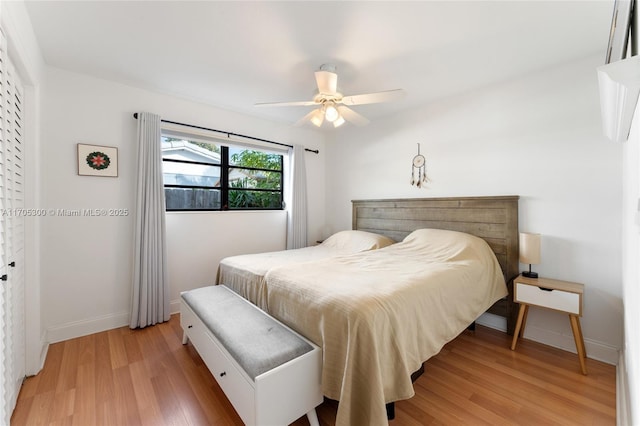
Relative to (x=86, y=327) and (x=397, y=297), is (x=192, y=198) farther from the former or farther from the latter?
(x=397, y=297)

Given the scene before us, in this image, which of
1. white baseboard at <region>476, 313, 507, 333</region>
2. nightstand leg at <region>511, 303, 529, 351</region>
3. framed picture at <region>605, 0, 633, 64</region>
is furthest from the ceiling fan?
white baseboard at <region>476, 313, 507, 333</region>

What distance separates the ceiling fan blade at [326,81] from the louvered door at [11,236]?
1.74 m

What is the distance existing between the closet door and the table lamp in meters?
3.43

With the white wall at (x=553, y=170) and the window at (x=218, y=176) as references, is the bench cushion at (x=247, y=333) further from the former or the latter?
the white wall at (x=553, y=170)

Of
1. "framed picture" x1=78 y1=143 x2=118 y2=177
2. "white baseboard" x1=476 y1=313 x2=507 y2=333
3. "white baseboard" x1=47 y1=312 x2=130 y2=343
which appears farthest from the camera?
"white baseboard" x1=476 y1=313 x2=507 y2=333

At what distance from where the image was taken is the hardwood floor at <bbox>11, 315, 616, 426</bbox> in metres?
1.46

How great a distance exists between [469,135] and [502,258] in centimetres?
132

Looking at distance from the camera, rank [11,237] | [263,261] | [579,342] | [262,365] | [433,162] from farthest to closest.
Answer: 1. [433,162]
2. [263,261]
3. [579,342]
4. [11,237]
5. [262,365]

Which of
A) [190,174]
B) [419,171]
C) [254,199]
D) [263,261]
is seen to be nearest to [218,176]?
[190,174]

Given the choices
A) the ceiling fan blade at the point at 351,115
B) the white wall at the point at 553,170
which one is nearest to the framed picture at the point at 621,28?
the white wall at the point at 553,170

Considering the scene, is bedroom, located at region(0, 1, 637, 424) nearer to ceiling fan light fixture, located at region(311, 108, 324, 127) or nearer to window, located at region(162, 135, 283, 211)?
window, located at region(162, 135, 283, 211)

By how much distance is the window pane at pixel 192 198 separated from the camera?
2982 millimetres

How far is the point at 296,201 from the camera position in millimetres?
3842

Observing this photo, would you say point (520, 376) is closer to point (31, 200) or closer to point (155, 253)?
point (155, 253)
